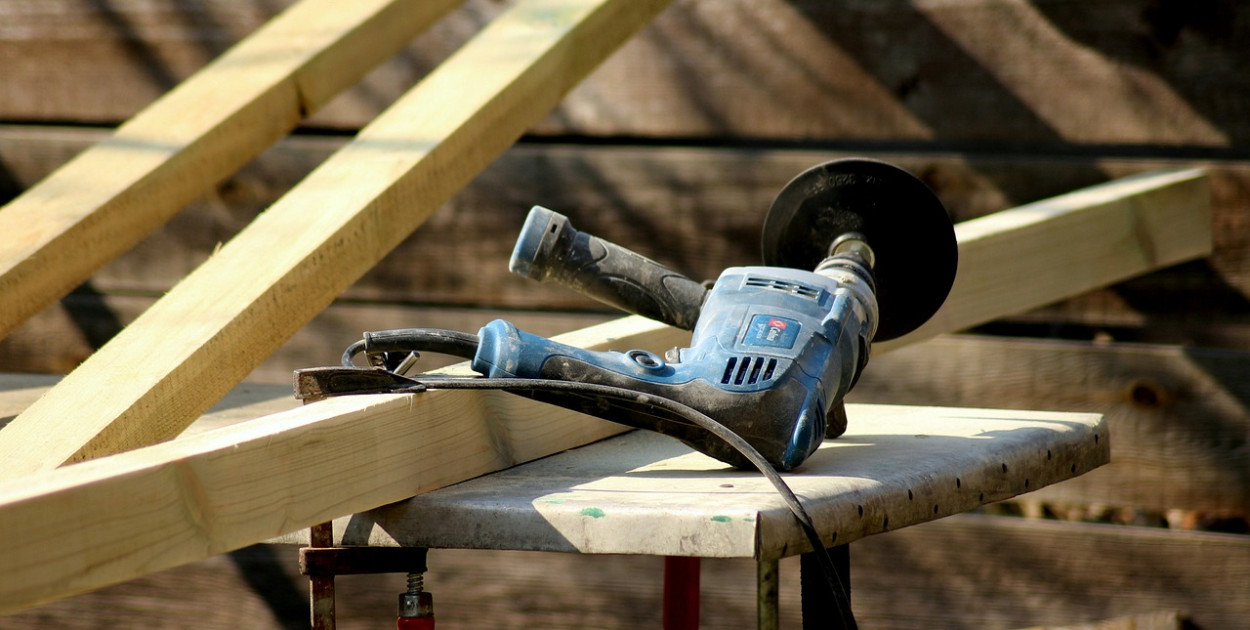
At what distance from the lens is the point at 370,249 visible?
1.20m

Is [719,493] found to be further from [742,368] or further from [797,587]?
[797,587]

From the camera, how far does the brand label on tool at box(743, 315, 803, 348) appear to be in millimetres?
982

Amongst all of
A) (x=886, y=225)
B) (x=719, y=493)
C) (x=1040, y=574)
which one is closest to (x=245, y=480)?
(x=719, y=493)

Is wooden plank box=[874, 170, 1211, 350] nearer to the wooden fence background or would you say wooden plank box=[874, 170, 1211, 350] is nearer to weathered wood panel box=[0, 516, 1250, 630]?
the wooden fence background

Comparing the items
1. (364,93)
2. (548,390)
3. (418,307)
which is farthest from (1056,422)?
(364,93)

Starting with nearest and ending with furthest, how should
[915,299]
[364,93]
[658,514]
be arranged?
1. [658,514]
2. [915,299]
3. [364,93]

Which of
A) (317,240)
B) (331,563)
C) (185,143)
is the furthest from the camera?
(185,143)

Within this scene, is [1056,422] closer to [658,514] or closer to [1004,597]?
[658,514]

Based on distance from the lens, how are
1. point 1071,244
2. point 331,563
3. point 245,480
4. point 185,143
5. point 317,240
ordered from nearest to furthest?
point 245,480
point 331,563
point 317,240
point 185,143
point 1071,244

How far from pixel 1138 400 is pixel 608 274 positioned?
3.62 feet

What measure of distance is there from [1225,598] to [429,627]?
1.42 metres

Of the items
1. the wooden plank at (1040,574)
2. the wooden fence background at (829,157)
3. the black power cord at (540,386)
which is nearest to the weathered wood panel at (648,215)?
the wooden fence background at (829,157)

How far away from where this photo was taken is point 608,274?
1138 mm

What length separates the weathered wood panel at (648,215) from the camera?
1817mm
